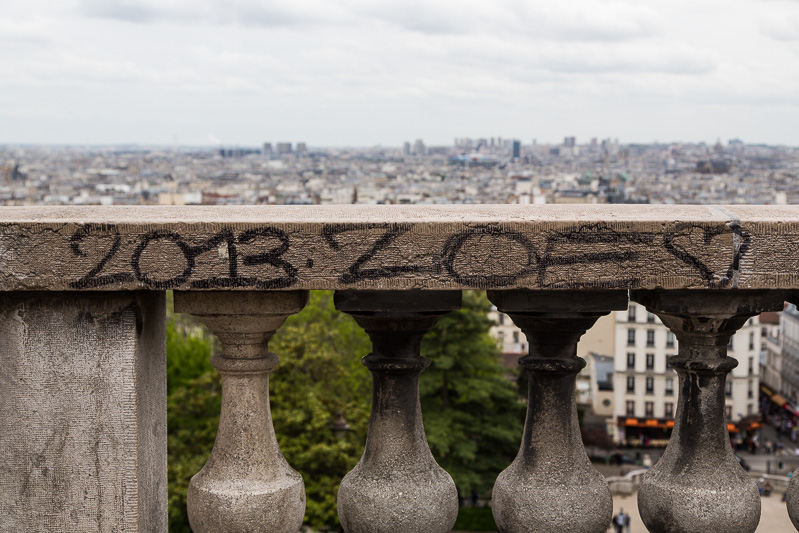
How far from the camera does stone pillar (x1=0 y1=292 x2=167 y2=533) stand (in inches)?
113

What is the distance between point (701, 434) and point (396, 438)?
0.87m

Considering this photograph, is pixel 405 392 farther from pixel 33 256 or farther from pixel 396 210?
pixel 33 256

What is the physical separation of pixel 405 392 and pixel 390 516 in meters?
0.36

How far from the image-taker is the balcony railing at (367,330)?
8.93 ft

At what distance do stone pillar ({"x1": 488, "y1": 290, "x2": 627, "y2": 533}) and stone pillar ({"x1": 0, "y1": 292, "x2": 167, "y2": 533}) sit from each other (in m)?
1.04

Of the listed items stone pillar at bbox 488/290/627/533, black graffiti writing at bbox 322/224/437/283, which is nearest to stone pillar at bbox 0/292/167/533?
black graffiti writing at bbox 322/224/437/283

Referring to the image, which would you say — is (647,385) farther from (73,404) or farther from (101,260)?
(101,260)

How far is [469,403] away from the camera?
3444cm

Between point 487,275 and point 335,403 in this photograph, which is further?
point 335,403

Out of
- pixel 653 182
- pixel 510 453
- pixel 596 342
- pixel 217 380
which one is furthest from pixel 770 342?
pixel 653 182

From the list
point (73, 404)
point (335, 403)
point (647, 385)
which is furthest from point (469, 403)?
point (647, 385)

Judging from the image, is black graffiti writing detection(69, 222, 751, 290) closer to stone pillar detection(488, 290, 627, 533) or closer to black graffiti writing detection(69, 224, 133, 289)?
black graffiti writing detection(69, 224, 133, 289)

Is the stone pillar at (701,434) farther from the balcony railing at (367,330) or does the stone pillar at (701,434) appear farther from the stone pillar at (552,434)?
the stone pillar at (552,434)

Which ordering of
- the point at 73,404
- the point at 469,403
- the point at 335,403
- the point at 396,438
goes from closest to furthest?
the point at 73,404 < the point at 396,438 < the point at 335,403 < the point at 469,403
